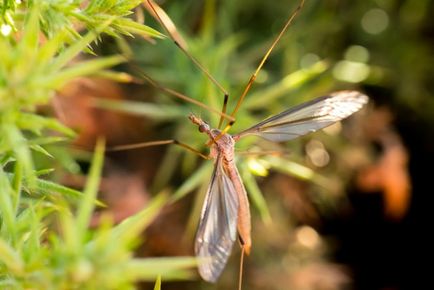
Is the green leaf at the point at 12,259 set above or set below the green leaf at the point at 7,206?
below

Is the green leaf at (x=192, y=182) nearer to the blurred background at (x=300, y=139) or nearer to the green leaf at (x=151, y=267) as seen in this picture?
the blurred background at (x=300, y=139)

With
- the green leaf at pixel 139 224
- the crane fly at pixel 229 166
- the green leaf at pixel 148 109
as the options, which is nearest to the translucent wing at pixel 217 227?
the crane fly at pixel 229 166

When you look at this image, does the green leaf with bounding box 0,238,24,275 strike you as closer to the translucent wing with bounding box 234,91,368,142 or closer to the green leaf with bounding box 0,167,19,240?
the green leaf with bounding box 0,167,19,240

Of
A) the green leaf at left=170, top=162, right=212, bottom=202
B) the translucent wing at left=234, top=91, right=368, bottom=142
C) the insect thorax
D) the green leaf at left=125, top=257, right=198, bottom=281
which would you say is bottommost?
the green leaf at left=170, top=162, right=212, bottom=202

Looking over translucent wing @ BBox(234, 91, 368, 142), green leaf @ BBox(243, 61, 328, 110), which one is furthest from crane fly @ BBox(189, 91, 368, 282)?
green leaf @ BBox(243, 61, 328, 110)

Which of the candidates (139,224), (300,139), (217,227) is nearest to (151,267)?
(139,224)

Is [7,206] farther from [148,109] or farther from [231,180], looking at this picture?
[148,109]
